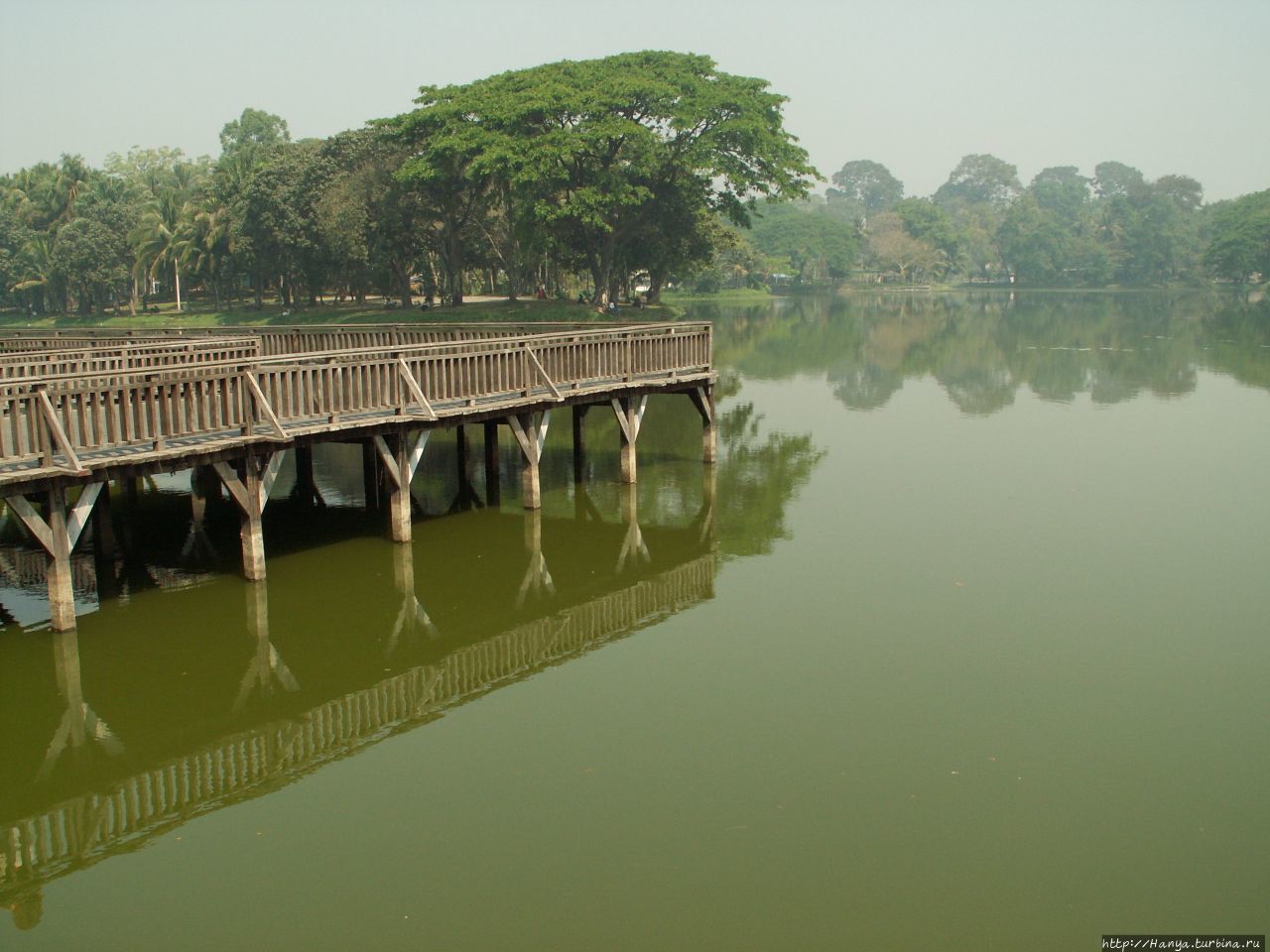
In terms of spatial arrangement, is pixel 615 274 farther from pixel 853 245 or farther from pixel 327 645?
pixel 853 245

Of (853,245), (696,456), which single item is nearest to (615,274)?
(696,456)

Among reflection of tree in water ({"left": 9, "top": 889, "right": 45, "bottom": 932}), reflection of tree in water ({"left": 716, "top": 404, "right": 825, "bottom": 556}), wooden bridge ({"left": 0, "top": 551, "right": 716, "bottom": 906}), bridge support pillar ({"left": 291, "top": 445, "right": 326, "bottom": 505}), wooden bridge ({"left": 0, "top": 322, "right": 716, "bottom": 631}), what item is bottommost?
reflection of tree in water ({"left": 9, "top": 889, "right": 45, "bottom": 932})

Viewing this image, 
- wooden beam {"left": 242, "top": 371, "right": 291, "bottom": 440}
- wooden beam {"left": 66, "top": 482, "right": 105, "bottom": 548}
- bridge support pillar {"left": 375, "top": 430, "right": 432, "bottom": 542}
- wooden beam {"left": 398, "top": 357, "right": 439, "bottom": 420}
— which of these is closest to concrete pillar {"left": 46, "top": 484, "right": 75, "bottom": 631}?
wooden beam {"left": 66, "top": 482, "right": 105, "bottom": 548}

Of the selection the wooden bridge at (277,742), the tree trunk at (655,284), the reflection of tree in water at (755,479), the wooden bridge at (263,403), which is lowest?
the wooden bridge at (277,742)

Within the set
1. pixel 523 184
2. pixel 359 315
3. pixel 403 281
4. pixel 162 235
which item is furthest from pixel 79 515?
pixel 162 235

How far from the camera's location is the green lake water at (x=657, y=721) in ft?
29.8

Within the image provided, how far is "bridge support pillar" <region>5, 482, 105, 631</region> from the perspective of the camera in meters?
14.2

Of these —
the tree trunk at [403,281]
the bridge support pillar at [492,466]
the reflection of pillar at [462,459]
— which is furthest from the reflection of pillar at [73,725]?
the tree trunk at [403,281]

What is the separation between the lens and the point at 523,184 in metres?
56.1

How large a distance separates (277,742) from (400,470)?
730 cm

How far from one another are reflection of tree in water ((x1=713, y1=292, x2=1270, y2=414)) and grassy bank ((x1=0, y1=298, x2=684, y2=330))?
6.89 metres

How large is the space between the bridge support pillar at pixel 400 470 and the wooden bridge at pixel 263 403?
24 mm

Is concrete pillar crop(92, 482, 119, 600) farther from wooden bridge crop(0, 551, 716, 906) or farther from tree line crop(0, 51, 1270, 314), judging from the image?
tree line crop(0, 51, 1270, 314)

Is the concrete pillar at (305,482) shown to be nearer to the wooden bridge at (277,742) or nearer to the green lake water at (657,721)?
the green lake water at (657,721)
